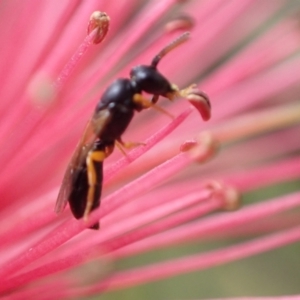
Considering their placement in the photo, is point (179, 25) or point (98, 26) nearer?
point (98, 26)

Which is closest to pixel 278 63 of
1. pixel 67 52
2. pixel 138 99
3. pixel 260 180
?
pixel 260 180

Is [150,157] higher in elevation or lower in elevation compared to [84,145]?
lower

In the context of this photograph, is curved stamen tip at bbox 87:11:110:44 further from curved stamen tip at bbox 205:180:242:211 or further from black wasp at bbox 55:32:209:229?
curved stamen tip at bbox 205:180:242:211

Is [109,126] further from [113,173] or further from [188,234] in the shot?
[188,234]

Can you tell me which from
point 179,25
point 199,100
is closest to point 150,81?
point 199,100

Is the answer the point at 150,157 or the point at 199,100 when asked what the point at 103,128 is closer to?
the point at 199,100

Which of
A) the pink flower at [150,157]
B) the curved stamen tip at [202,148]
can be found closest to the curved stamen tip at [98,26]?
the pink flower at [150,157]
